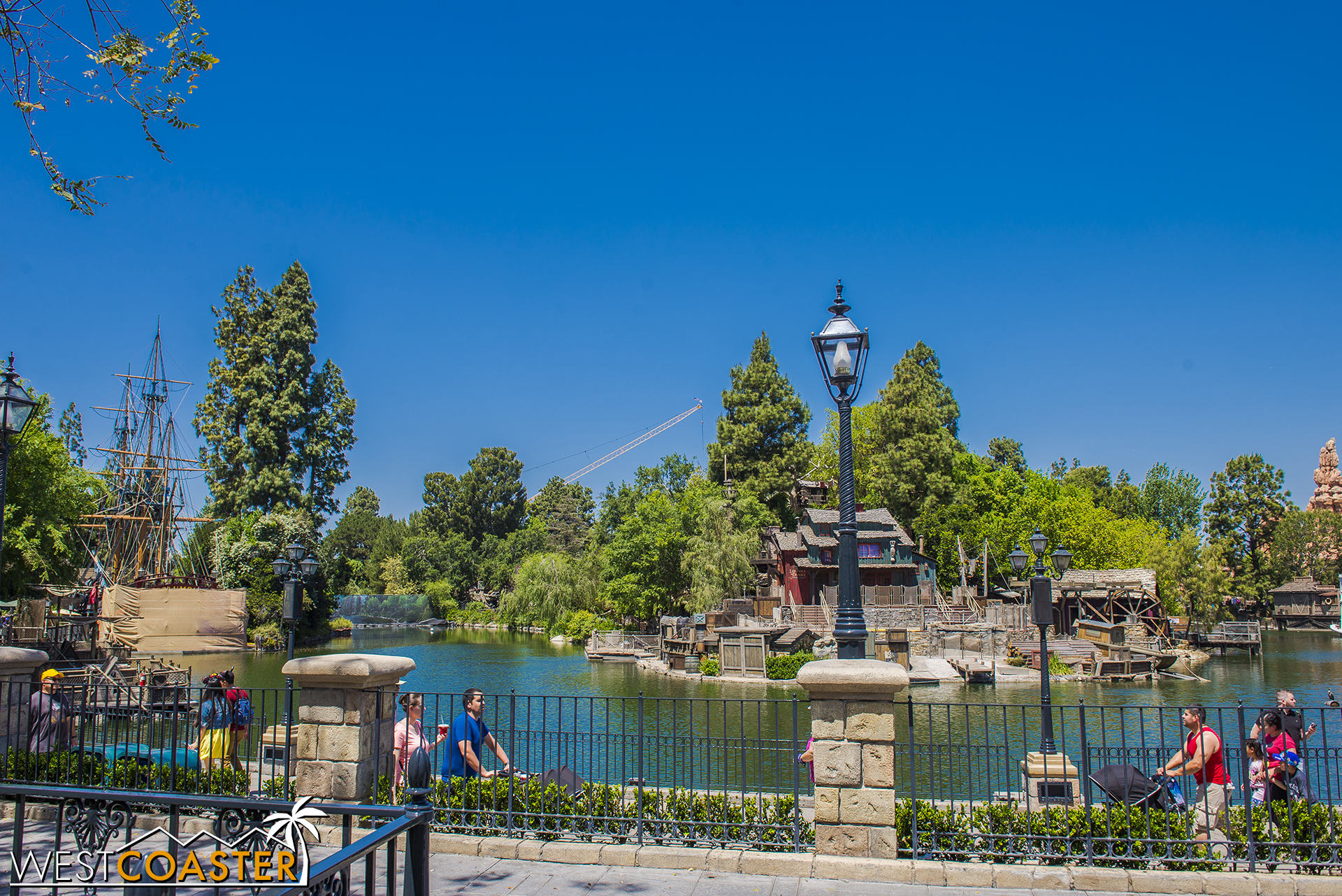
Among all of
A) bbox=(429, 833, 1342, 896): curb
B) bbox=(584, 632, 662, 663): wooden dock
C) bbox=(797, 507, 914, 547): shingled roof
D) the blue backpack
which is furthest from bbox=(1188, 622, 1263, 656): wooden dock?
the blue backpack

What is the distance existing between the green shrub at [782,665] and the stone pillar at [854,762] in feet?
107

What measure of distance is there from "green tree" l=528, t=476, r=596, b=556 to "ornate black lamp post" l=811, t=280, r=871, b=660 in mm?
85193

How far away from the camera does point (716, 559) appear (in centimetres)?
5269

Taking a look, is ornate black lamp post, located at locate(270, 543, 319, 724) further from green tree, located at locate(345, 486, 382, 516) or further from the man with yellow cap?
green tree, located at locate(345, 486, 382, 516)

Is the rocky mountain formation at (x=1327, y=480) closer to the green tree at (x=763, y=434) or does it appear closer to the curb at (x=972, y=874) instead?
the green tree at (x=763, y=434)

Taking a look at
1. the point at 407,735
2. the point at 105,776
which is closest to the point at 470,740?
the point at 407,735

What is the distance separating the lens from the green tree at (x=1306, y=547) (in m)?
80.8

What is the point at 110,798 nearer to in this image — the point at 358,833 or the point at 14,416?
the point at 358,833

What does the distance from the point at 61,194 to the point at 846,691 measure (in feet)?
24.8

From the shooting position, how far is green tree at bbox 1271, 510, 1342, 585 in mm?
80812

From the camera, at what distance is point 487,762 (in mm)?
18578

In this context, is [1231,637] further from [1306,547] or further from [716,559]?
[1306,547]

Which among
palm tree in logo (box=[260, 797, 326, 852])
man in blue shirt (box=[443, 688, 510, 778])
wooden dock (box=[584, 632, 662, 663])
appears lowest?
wooden dock (box=[584, 632, 662, 663])

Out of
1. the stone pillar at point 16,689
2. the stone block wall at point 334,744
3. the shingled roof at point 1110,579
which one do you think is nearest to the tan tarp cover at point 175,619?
the stone pillar at point 16,689
